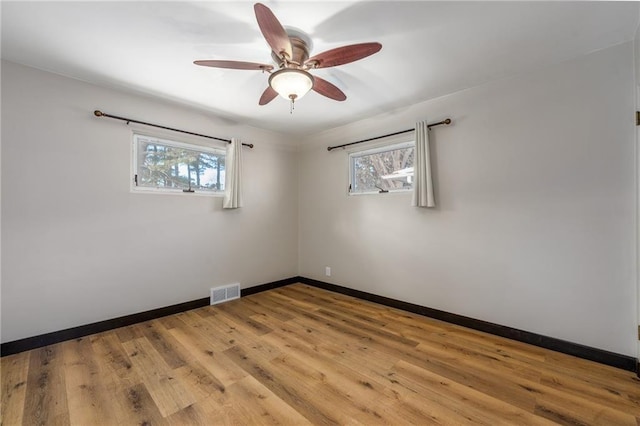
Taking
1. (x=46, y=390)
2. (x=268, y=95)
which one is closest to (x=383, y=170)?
(x=268, y=95)

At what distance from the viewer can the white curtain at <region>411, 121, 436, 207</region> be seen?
2.78m

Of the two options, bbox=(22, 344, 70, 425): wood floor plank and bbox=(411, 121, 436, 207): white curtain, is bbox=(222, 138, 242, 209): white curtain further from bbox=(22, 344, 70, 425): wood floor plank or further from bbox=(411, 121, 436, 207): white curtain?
bbox=(411, 121, 436, 207): white curtain

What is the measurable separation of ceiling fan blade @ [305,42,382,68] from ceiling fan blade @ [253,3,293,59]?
0.67 ft

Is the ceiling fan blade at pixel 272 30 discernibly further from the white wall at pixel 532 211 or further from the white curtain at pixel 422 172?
the white wall at pixel 532 211

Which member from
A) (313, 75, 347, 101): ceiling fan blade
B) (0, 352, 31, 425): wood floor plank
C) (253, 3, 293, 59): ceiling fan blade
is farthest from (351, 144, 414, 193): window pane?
(0, 352, 31, 425): wood floor plank

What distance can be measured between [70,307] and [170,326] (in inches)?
33.9

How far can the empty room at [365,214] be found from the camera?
5.33 feet

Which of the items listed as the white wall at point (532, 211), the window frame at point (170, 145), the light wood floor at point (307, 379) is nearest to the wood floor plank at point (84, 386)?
the light wood floor at point (307, 379)

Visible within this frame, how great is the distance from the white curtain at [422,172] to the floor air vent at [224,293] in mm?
2565

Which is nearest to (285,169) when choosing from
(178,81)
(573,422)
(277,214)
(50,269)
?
(277,214)

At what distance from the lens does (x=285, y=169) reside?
167 inches

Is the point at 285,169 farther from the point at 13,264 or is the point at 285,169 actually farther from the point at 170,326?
the point at 13,264

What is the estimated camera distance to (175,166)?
308cm

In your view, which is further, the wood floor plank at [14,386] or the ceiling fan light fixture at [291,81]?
the ceiling fan light fixture at [291,81]
